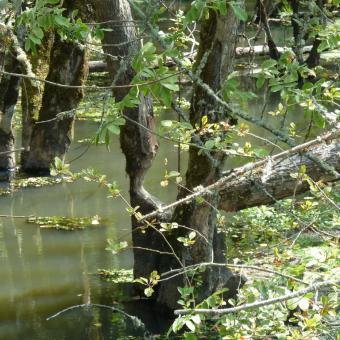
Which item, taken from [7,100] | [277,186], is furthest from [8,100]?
[277,186]

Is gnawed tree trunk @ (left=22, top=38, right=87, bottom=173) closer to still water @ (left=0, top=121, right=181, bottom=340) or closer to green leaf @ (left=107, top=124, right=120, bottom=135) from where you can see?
still water @ (left=0, top=121, right=181, bottom=340)

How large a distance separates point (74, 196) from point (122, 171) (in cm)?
87

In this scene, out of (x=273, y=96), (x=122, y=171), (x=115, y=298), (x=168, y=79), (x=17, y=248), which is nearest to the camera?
(x=168, y=79)

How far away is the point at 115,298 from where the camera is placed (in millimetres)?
6277

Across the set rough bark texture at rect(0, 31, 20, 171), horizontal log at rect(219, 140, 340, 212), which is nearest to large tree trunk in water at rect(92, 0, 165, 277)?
horizontal log at rect(219, 140, 340, 212)

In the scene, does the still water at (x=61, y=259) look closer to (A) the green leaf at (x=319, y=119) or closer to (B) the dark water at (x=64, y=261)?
(B) the dark water at (x=64, y=261)

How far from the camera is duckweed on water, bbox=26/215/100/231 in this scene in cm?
816

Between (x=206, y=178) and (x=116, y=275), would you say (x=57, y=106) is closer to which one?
(x=116, y=275)

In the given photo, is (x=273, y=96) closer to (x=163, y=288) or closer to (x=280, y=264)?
(x=163, y=288)

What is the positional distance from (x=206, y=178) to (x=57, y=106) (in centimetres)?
425

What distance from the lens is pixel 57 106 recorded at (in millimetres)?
9133

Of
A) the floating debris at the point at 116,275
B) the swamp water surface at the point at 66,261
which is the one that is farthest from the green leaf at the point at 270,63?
the floating debris at the point at 116,275

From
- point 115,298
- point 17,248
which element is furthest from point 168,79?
point 17,248

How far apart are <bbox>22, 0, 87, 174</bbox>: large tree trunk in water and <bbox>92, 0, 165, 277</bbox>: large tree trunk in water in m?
2.86
